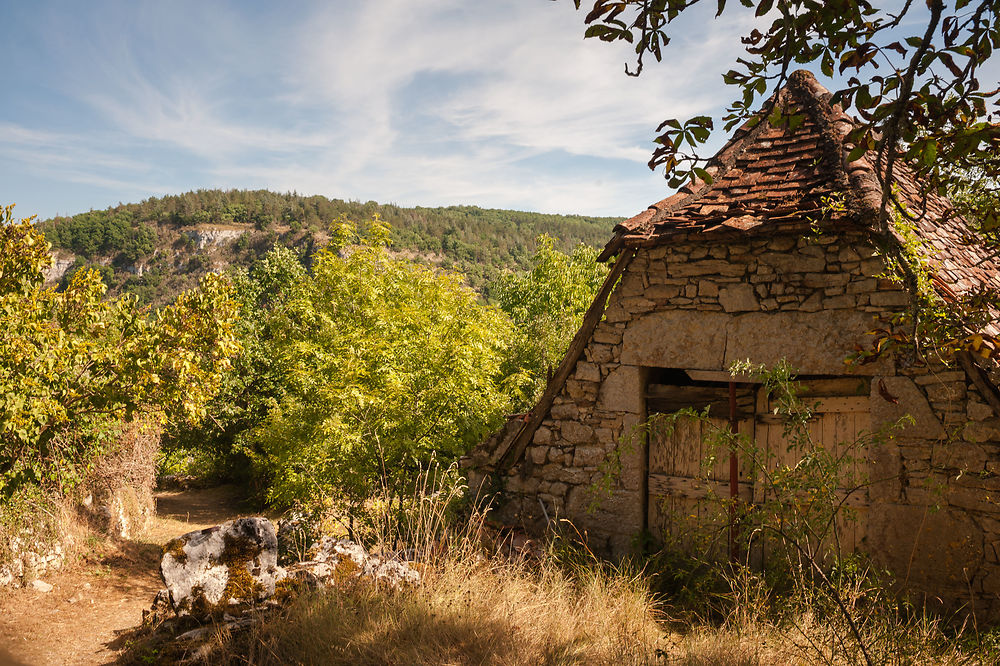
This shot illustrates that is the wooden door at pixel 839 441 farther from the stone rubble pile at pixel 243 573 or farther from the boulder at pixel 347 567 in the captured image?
the stone rubble pile at pixel 243 573

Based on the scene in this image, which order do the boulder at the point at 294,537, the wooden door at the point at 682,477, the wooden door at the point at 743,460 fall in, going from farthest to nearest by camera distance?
the boulder at the point at 294,537 < the wooden door at the point at 682,477 < the wooden door at the point at 743,460

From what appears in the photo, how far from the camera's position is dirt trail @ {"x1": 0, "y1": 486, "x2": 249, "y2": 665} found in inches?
210

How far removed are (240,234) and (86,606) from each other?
53.3 metres

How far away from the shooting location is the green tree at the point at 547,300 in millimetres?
16703

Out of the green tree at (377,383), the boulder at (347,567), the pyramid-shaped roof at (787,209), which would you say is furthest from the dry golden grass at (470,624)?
the pyramid-shaped roof at (787,209)

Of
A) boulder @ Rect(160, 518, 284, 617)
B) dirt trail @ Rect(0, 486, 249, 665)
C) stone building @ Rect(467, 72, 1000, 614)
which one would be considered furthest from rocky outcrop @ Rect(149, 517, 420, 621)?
stone building @ Rect(467, 72, 1000, 614)

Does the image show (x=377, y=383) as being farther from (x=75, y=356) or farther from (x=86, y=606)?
(x=86, y=606)

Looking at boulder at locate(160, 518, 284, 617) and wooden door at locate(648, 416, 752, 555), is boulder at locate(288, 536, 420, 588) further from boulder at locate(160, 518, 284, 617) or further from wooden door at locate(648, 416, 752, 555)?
wooden door at locate(648, 416, 752, 555)

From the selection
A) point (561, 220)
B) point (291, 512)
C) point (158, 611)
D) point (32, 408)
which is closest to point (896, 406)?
point (291, 512)

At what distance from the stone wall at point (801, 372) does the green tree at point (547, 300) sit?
10425 mm

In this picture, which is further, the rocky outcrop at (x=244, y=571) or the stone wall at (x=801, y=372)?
the rocky outcrop at (x=244, y=571)

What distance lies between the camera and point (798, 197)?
511cm

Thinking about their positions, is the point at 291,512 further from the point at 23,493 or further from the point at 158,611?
the point at 23,493

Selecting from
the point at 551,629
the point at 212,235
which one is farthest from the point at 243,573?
the point at 212,235
